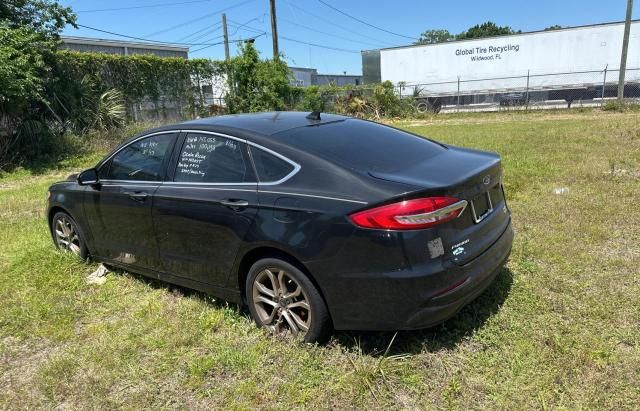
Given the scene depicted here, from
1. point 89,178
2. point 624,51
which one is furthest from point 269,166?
point 624,51

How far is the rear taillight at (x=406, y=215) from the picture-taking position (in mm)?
2795

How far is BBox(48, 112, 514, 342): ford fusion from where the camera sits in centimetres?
285

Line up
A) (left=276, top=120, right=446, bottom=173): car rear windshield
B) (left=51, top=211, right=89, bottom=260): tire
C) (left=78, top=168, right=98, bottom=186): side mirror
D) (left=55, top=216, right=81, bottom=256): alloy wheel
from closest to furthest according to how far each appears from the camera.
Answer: (left=276, top=120, right=446, bottom=173): car rear windshield → (left=78, top=168, right=98, bottom=186): side mirror → (left=51, top=211, right=89, bottom=260): tire → (left=55, top=216, right=81, bottom=256): alloy wheel

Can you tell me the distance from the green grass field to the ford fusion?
29 centimetres

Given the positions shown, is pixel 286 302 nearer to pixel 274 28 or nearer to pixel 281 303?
pixel 281 303

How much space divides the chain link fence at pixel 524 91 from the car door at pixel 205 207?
2431 centimetres

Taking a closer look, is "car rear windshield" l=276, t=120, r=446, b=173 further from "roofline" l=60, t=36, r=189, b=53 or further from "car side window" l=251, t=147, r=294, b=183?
"roofline" l=60, t=36, r=189, b=53

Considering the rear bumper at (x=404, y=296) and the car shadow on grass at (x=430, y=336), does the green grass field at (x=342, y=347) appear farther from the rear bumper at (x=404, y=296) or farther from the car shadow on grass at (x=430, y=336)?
the rear bumper at (x=404, y=296)

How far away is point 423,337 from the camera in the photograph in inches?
133

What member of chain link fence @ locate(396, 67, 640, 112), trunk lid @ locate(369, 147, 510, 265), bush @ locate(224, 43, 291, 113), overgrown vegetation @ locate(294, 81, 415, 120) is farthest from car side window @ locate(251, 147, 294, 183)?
chain link fence @ locate(396, 67, 640, 112)

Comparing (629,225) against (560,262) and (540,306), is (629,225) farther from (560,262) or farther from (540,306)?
(540,306)

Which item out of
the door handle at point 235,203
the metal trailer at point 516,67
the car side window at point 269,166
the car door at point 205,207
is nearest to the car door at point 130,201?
the car door at point 205,207

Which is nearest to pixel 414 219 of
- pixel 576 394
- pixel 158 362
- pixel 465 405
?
pixel 465 405

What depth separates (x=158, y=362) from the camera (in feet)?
11.0
